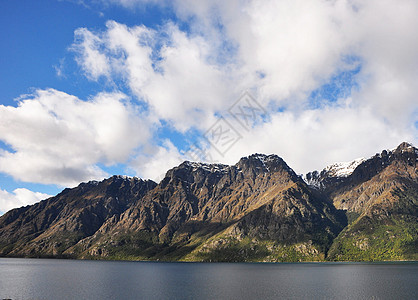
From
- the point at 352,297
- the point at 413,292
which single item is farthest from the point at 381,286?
the point at 352,297

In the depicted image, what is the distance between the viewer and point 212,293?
406 ft

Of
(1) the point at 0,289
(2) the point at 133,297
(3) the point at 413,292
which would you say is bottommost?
(3) the point at 413,292

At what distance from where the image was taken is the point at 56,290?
12888 cm

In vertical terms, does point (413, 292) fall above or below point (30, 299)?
below

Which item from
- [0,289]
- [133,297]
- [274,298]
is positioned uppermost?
[0,289]

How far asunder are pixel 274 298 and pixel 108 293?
226 ft

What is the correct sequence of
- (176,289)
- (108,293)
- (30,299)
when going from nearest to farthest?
(30,299) < (108,293) < (176,289)

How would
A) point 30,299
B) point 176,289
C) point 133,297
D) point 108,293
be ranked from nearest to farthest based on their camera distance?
point 30,299, point 133,297, point 108,293, point 176,289

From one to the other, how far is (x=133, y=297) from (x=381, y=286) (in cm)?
11288

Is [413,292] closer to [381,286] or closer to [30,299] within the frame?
[381,286]

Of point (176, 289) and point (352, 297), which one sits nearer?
point (352, 297)

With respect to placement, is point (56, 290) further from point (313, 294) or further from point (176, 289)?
point (313, 294)

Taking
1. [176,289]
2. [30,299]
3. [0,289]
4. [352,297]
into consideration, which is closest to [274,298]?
[352,297]

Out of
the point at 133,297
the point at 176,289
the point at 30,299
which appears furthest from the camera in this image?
the point at 176,289
